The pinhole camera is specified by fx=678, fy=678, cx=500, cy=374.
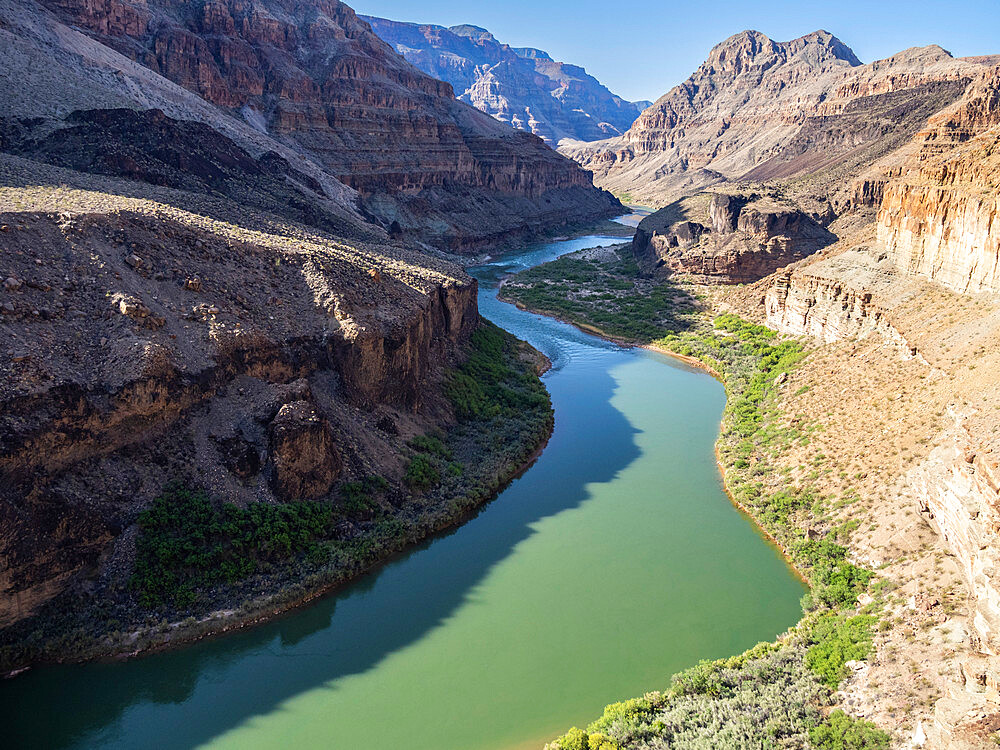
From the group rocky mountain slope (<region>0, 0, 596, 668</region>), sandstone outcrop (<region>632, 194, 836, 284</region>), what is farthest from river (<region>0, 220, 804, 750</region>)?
sandstone outcrop (<region>632, 194, 836, 284</region>)

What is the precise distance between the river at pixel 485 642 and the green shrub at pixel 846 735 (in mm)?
5646

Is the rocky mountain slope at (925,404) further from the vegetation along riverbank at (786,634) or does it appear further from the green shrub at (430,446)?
the green shrub at (430,446)

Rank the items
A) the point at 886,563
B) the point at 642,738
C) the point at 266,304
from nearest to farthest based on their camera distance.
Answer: the point at 642,738 → the point at 886,563 → the point at 266,304

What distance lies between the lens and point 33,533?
894 inches

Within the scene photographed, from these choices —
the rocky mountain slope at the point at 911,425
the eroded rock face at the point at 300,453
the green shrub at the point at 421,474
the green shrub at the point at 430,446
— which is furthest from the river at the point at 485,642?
the eroded rock face at the point at 300,453

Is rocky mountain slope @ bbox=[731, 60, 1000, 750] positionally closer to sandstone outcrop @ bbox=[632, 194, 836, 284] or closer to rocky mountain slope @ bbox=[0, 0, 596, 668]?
rocky mountain slope @ bbox=[0, 0, 596, 668]

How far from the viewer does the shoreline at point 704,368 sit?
30.0 meters

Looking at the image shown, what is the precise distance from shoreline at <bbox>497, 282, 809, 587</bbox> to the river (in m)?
0.39

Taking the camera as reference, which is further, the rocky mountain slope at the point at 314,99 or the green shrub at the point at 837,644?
the rocky mountain slope at the point at 314,99

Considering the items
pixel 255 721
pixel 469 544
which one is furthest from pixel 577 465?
pixel 255 721

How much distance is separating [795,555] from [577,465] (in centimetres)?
1325

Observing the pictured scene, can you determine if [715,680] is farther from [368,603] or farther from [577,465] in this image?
[577,465]

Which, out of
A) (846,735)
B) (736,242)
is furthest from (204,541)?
(736,242)

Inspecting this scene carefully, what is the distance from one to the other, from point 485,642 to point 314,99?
103 m
